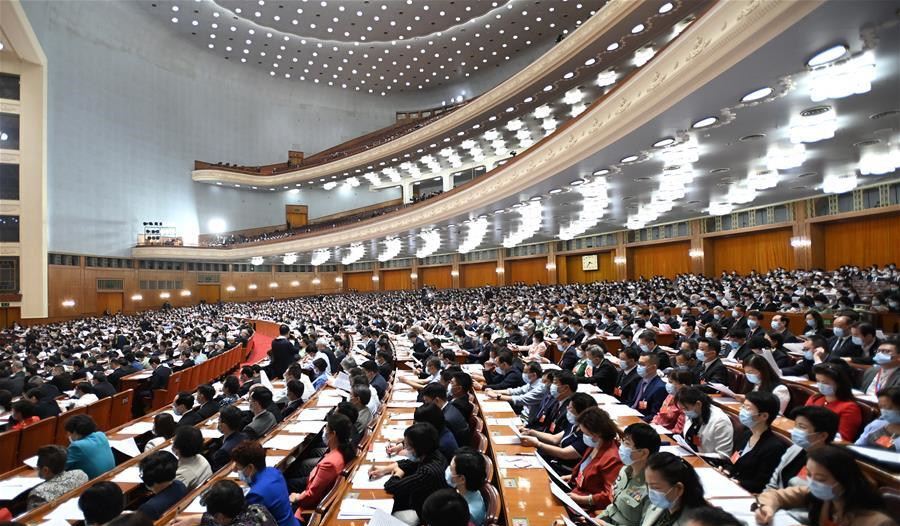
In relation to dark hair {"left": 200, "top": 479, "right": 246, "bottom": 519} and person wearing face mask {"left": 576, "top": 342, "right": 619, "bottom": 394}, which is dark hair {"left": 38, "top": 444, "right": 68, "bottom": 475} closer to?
dark hair {"left": 200, "top": 479, "right": 246, "bottom": 519}

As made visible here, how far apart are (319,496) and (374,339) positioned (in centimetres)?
732

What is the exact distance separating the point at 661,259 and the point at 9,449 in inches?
892

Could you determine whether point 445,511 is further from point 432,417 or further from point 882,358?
point 882,358

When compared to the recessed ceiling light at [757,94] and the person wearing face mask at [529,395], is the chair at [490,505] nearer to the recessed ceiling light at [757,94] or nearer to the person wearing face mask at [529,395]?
the person wearing face mask at [529,395]

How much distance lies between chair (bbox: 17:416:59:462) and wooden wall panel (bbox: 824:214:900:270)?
1982 centimetres

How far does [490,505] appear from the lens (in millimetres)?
2867

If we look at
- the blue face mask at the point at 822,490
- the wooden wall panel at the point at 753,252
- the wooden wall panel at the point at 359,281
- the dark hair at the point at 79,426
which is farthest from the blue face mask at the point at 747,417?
the wooden wall panel at the point at 359,281

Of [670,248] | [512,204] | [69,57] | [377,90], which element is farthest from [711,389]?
[377,90]

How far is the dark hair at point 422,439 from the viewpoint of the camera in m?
3.25

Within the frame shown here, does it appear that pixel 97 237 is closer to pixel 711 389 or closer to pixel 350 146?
pixel 350 146

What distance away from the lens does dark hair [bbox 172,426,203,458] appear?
12.5 ft

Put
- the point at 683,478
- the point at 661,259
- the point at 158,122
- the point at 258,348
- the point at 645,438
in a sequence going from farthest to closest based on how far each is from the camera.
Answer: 1. the point at 158,122
2. the point at 661,259
3. the point at 258,348
4. the point at 645,438
5. the point at 683,478

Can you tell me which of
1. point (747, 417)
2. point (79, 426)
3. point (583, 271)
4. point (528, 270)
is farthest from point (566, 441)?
point (528, 270)

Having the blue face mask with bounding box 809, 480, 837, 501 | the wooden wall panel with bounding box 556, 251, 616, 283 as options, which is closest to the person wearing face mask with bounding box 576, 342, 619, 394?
the blue face mask with bounding box 809, 480, 837, 501
